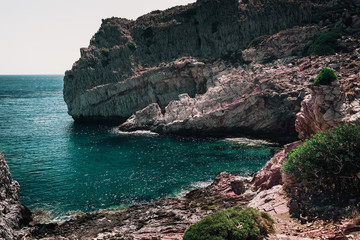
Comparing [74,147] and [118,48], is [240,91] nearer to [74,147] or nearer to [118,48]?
[74,147]

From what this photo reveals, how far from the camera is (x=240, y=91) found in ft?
212

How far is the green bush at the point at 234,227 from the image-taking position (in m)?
18.7

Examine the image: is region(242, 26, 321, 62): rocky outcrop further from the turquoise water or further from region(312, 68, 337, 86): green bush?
region(312, 68, 337, 86): green bush

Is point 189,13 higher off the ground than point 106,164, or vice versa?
point 189,13

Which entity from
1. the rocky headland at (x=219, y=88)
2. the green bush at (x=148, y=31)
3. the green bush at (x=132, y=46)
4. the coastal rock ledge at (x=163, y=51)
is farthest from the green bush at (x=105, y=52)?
the green bush at (x=148, y=31)

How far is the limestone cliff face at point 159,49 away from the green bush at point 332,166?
185 feet

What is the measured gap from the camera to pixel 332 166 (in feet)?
70.6

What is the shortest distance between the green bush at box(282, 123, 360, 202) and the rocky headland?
2.63 metres

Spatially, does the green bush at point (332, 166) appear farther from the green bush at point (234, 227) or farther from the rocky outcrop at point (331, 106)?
the green bush at point (234, 227)

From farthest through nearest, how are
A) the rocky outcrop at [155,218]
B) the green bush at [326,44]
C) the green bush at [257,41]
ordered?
the green bush at [257,41], the green bush at [326,44], the rocky outcrop at [155,218]

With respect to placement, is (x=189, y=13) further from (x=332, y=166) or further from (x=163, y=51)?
(x=332, y=166)

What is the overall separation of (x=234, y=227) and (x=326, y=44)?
190ft

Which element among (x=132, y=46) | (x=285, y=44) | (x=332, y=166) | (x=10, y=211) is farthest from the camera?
(x=132, y=46)

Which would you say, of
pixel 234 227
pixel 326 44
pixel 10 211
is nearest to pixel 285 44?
pixel 326 44
